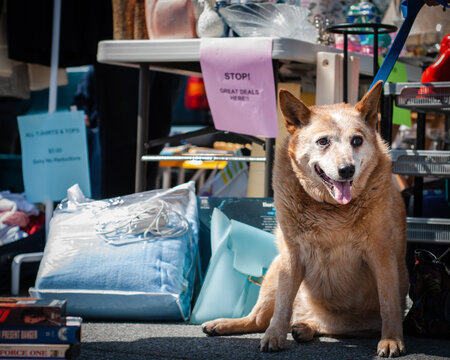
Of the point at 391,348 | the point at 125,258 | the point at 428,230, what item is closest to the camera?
the point at 391,348

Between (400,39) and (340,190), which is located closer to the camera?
(340,190)

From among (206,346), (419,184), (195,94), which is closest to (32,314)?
(206,346)

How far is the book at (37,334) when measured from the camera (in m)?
1.84

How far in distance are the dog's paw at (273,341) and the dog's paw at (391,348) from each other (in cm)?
36

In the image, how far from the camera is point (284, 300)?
7.95 ft

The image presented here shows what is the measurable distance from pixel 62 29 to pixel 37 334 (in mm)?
2888

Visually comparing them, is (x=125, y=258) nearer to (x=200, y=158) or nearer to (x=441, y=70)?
(x=200, y=158)

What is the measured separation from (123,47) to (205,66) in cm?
51

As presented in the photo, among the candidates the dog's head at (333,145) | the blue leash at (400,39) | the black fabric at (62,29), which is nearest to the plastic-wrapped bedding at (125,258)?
the dog's head at (333,145)

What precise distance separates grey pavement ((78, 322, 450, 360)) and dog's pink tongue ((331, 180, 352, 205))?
1.87 ft

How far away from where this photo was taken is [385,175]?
2461 mm

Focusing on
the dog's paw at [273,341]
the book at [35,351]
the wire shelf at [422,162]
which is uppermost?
the wire shelf at [422,162]

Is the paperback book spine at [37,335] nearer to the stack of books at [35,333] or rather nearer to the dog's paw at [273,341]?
the stack of books at [35,333]

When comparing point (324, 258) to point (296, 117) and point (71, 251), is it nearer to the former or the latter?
point (296, 117)
